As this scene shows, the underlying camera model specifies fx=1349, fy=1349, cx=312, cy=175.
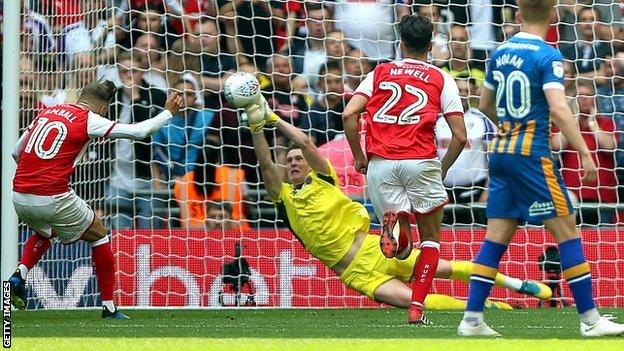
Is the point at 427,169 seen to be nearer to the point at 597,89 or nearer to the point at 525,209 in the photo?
the point at 525,209

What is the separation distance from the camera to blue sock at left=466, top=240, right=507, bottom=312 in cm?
664

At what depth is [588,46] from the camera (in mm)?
11688

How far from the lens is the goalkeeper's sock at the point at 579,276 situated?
6534mm

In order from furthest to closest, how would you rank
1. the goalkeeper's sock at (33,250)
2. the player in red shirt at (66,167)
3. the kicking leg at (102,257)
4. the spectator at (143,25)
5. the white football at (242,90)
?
the spectator at (143,25) < the goalkeeper's sock at (33,250) < the kicking leg at (102,257) < the player in red shirt at (66,167) < the white football at (242,90)

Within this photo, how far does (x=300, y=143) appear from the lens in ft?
29.5

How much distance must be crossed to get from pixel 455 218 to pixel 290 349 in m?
5.78

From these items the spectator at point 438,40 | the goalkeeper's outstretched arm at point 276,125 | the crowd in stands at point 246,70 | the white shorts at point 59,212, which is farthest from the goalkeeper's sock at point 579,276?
the spectator at point 438,40

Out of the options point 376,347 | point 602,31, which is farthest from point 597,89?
point 376,347

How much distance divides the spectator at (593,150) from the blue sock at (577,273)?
5037 mm

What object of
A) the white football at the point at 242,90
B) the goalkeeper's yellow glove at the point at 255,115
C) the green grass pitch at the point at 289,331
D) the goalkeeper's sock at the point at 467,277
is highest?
the white football at the point at 242,90

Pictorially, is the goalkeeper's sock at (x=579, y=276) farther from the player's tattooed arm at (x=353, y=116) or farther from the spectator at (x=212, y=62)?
the spectator at (x=212, y=62)

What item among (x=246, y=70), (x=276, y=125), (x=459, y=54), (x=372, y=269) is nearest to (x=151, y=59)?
(x=246, y=70)

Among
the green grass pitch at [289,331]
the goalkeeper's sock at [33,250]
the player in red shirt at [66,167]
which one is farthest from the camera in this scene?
the goalkeeper's sock at [33,250]

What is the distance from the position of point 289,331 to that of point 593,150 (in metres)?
4.82
